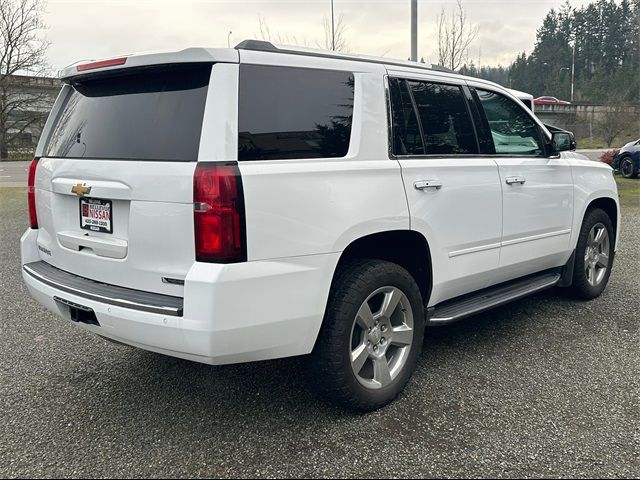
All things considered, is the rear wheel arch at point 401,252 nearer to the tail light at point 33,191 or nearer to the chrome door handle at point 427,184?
the chrome door handle at point 427,184

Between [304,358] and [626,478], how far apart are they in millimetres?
1576

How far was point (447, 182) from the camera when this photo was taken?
3.43 metres

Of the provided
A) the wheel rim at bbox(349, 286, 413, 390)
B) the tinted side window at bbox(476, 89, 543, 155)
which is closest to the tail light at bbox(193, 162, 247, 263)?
the wheel rim at bbox(349, 286, 413, 390)

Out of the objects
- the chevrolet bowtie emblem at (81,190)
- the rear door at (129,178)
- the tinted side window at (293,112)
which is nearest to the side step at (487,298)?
the tinted side window at (293,112)

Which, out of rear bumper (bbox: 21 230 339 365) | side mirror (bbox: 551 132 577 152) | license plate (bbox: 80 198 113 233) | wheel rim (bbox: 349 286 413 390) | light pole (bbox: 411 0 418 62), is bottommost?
wheel rim (bbox: 349 286 413 390)

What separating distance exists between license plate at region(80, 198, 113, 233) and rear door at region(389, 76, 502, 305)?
159 centimetres

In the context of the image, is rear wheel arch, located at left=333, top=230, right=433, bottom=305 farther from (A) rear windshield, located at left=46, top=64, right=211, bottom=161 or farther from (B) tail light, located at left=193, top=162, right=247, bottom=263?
(A) rear windshield, located at left=46, top=64, right=211, bottom=161

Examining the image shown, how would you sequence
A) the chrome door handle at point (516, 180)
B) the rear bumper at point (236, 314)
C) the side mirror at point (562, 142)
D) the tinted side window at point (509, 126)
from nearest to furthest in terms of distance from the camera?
the rear bumper at point (236, 314), the chrome door handle at point (516, 180), the tinted side window at point (509, 126), the side mirror at point (562, 142)

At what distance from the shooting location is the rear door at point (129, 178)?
8.30 ft

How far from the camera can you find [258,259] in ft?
8.21

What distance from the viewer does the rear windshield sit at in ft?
8.45

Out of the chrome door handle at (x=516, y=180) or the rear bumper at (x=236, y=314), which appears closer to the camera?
the rear bumper at (x=236, y=314)

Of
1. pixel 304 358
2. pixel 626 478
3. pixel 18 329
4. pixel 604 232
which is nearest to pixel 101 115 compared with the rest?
pixel 304 358


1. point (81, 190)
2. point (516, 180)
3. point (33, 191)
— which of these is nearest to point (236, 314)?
point (81, 190)
